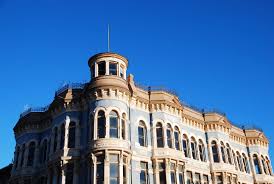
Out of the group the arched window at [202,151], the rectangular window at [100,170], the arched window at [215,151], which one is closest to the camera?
the rectangular window at [100,170]

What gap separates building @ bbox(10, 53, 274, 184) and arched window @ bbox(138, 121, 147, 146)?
10 cm

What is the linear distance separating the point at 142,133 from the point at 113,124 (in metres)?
3.93

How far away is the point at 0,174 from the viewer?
4666 centimetres

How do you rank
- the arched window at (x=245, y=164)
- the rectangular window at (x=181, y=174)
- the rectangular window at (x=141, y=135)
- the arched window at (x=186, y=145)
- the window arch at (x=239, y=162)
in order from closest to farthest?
1. the rectangular window at (x=181, y=174)
2. the rectangular window at (x=141, y=135)
3. the arched window at (x=186, y=145)
4. the window arch at (x=239, y=162)
5. the arched window at (x=245, y=164)

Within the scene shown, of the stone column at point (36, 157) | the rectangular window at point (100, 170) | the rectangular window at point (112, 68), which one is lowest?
the rectangular window at point (100, 170)

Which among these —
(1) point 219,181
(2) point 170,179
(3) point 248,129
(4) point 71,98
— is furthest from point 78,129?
(3) point 248,129

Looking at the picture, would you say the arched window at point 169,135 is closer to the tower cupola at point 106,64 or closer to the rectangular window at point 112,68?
the tower cupola at point 106,64

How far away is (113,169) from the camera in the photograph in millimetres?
30641

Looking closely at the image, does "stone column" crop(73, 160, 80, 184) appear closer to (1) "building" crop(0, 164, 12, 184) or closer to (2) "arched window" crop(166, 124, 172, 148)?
(2) "arched window" crop(166, 124, 172, 148)

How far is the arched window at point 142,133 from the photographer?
3509 cm

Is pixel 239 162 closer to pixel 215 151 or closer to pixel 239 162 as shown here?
pixel 239 162

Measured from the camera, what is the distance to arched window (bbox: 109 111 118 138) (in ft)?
106

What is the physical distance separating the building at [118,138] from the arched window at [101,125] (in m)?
0.09

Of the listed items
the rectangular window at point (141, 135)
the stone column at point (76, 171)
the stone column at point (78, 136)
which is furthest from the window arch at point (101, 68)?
the stone column at point (76, 171)
